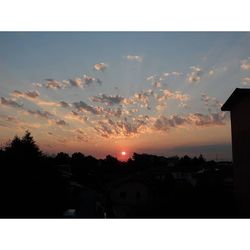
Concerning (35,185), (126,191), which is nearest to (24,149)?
(35,185)

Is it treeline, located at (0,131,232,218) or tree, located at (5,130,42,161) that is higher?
tree, located at (5,130,42,161)

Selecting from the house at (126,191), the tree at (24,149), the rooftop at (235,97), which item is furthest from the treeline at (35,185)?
the rooftop at (235,97)

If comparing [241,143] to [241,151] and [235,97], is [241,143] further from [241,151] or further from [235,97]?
[235,97]

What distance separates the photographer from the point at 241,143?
5281 mm

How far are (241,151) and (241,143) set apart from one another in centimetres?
14

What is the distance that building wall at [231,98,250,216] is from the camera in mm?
5082

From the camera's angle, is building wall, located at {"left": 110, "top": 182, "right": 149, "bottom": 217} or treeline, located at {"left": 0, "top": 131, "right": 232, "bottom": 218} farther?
building wall, located at {"left": 110, "top": 182, "right": 149, "bottom": 217}

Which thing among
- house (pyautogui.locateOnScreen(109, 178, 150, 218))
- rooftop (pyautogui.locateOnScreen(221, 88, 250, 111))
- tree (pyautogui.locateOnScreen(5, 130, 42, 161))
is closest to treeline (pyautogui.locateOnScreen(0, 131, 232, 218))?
tree (pyautogui.locateOnScreen(5, 130, 42, 161))

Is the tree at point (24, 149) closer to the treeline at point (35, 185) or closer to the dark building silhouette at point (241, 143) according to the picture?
the treeline at point (35, 185)

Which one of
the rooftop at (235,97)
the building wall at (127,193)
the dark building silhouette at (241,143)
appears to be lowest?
the building wall at (127,193)

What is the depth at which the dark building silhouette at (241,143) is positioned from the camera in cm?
509

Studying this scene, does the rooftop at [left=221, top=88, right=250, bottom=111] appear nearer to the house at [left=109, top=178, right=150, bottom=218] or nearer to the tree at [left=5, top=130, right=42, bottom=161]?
the tree at [left=5, top=130, right=42, bottom=161]
